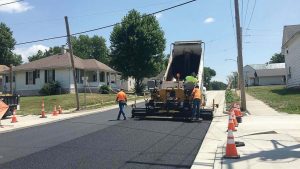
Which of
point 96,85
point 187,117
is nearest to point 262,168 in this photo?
point 187,117

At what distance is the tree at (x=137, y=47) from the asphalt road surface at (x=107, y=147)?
1403 inches

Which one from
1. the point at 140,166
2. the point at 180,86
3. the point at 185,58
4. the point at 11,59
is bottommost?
the point at 140,166

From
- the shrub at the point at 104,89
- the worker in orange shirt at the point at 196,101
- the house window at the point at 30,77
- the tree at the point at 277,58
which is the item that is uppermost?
the tree at the point at 277,58

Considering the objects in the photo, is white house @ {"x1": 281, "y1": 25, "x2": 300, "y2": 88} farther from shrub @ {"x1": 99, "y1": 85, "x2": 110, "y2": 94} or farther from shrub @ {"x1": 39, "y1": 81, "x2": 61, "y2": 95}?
shrub @ {"x1": 39, "y1": 81, "x2": 61, "y2": 95}

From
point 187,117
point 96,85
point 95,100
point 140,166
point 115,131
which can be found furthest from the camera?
point 96,85

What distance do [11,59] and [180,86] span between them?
233 feet

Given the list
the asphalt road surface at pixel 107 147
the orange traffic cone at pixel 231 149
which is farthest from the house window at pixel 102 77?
the orange traffic cone at pixel 231 149

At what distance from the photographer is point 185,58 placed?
2169 cm

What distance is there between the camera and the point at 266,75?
309 feet

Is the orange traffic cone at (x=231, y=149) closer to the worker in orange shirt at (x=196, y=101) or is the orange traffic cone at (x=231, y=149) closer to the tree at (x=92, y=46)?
the worker in orange shirt at (x=196, y=101)

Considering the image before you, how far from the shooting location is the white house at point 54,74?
46094 millimetres

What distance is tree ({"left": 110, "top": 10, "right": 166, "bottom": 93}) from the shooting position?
5234 cm

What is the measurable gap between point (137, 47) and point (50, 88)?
12.6 meters

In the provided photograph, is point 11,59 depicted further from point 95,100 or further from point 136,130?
point 136,130
